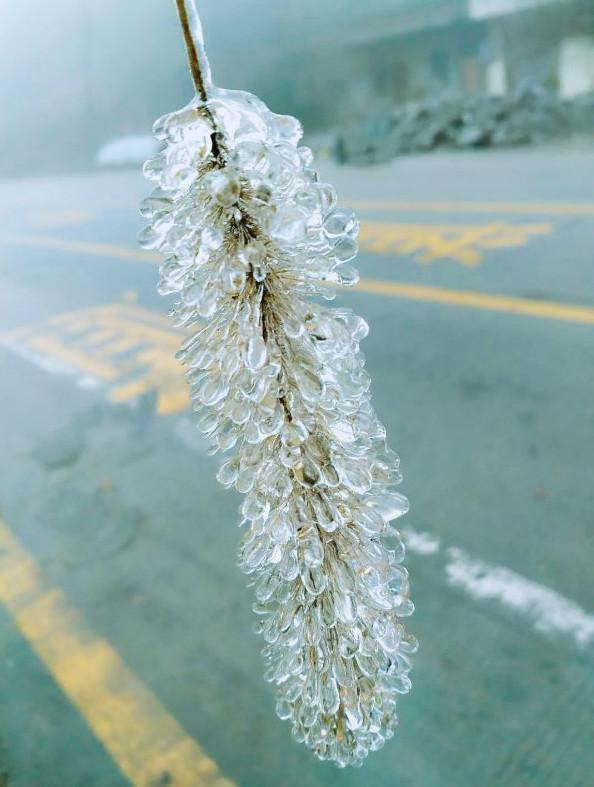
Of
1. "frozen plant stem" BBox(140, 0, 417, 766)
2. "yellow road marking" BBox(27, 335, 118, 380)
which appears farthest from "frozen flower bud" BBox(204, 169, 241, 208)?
"yellow road marking" BBox(27, 335, 118, 380)

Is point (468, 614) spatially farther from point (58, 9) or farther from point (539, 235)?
point (58, 9)

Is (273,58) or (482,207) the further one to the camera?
(273,58)

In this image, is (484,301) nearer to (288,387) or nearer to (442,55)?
(288,387)

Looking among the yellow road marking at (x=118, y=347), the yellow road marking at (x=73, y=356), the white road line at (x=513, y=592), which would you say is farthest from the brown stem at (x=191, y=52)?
the yellow road marking at (x=73, y=356)

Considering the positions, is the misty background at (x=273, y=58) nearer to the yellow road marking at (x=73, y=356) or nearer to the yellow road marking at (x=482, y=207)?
the yellow road marking at (x=482, y=207)

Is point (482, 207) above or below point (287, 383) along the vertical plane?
below

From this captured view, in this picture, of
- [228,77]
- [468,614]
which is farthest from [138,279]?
[228,77]

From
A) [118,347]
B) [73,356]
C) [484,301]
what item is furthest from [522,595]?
[73,356]
